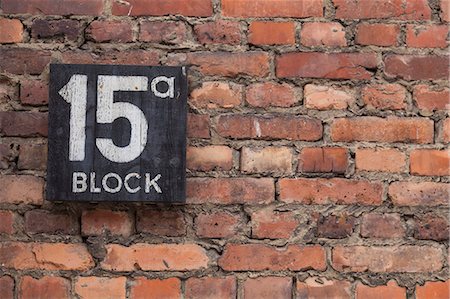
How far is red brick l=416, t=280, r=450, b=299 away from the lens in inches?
78.2

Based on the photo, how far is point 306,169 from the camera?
1994 mm

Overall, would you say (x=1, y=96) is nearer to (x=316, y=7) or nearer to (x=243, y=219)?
(x=243, y=219)

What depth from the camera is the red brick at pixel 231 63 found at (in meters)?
2.01

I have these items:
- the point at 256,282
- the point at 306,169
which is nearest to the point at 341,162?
the point at 306,169

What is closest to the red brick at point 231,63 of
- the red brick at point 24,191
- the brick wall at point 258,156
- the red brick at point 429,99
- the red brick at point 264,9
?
the brick wall at point 258,156

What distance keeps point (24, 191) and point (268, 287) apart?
722mm

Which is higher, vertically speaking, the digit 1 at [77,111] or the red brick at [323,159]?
the digit 1 at [77,111]

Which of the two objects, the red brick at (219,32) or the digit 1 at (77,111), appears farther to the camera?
the red brick at (219,32)

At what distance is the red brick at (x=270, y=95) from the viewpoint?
2.01 m

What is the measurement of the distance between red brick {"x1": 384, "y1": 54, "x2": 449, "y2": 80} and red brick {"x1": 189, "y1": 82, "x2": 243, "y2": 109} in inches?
16.8

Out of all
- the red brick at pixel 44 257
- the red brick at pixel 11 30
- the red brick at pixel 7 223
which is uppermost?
the red brick at pixel 11 30

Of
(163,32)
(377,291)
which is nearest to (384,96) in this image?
(377,291)

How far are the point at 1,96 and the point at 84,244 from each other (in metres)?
0.47

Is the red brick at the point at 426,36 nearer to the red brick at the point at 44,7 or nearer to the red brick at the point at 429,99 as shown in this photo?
the red brick at the point at 429,99
